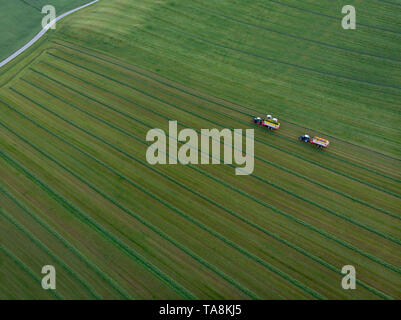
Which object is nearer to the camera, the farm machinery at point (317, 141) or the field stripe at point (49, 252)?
the field stripe at point (49, 252)

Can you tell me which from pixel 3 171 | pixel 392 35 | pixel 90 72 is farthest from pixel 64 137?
pixel 392 35

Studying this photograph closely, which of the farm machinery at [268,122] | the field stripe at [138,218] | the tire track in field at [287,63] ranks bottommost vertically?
the field stripe at [138,218]

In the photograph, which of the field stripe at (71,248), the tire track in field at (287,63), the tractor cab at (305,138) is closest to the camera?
the field stripe at (71,248)

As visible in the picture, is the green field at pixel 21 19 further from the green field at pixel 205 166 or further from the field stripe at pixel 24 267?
the field stripe at pixel 24 267

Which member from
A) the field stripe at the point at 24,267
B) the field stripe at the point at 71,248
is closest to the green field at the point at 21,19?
the field stripe at the point at 71,248

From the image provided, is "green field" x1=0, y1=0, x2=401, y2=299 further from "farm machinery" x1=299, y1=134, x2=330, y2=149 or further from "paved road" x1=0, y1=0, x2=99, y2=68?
"paved road" x1=0, y1=0, x2=99, y2=68
